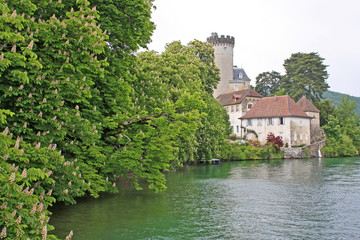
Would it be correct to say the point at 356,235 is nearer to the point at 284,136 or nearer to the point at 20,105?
the point at 20,105

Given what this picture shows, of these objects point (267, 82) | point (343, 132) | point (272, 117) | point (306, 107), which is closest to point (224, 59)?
point (267, 82)

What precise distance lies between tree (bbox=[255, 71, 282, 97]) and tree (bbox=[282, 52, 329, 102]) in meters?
11.2

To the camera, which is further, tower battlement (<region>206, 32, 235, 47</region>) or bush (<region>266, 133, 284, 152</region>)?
tower battlement (<region>206, 32, 235, 47</region>)

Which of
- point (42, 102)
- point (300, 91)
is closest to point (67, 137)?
point (42, 102)

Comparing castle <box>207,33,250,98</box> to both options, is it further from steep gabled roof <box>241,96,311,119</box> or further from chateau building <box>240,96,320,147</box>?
steep gabled roof <box>241,96,311,119</box>

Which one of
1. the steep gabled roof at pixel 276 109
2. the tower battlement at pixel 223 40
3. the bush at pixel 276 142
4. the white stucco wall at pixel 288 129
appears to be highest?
the tower battlement at pixel 223 40

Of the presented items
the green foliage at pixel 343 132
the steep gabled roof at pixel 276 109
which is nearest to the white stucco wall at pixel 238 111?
the steep gabled roof at pixel 276 109

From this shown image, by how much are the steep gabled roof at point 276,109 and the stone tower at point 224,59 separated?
20788 mm

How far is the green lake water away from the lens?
48.3 ft

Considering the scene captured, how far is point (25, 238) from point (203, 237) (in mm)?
7639

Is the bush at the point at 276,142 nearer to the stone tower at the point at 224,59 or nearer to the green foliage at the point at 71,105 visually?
the stone tower at the point at 224,59

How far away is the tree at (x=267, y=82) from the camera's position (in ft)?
326

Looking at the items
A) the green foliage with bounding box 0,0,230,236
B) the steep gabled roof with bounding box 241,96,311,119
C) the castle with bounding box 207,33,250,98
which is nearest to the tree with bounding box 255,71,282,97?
the castle with bounding box 207,33,250,98

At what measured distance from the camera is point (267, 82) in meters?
99.7
